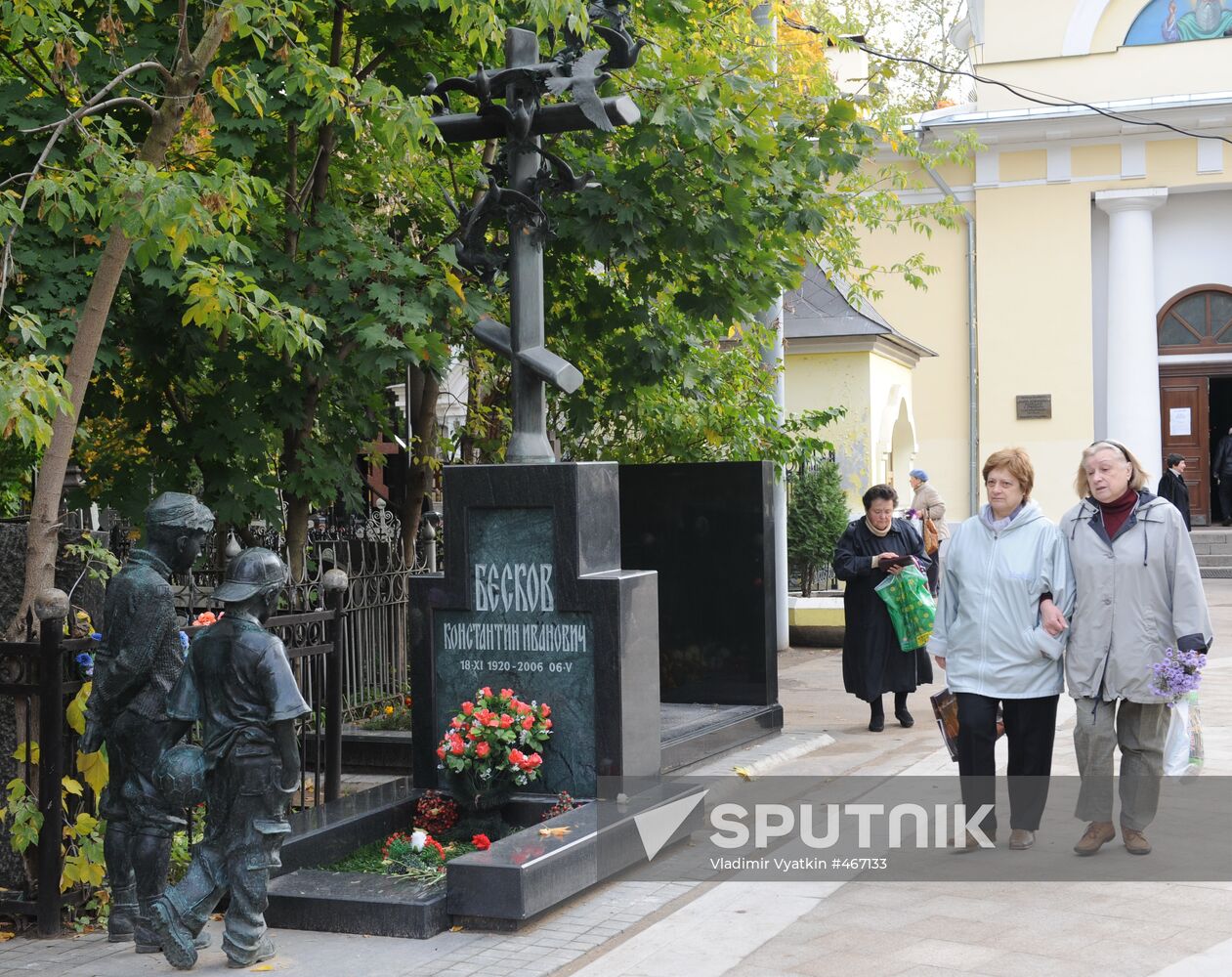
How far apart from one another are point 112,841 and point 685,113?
5.19 m

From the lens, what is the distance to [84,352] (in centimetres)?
640

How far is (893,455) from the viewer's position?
24.1 meters

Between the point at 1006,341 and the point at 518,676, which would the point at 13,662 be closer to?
the point at 518,676

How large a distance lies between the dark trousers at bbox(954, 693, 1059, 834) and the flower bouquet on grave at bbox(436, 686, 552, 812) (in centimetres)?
194

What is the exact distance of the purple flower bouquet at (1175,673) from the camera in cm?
628

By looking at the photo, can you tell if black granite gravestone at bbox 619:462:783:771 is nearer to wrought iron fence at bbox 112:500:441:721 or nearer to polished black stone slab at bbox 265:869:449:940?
wrought iron fence at bbox 112:500:441:721

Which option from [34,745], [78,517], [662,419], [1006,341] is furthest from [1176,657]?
[1006,341]

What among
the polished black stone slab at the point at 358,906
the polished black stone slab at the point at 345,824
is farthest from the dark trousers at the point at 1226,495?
the polished black stone slab at the point at 358,906

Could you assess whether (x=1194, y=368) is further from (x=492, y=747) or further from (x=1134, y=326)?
(x=492, y=747)

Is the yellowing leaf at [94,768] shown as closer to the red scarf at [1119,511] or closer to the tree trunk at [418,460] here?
the red scarf at [1119,511]

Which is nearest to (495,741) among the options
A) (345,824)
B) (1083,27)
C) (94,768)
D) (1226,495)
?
(345,824)

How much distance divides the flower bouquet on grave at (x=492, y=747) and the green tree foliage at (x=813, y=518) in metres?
11.3

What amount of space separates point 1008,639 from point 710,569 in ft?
13.6

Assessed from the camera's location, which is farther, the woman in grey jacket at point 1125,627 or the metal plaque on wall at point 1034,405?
the metal plaque on wall at point 1034,405
